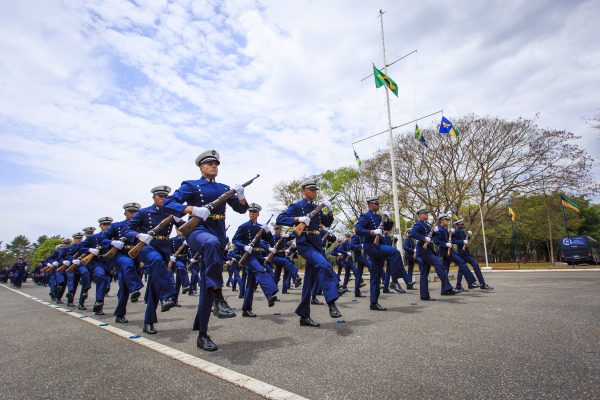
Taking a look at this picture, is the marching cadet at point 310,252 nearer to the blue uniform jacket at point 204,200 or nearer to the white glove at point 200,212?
the blue uniform jacket at point 204,200

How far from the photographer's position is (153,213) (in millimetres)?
6648

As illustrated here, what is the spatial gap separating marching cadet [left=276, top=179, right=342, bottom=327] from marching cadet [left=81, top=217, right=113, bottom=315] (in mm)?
5309

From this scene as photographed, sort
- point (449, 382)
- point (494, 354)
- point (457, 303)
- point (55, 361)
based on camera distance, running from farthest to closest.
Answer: point (457, 303), point (55, 361), point (494, 354), point (449, 382)

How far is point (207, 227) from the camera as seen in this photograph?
464 cm

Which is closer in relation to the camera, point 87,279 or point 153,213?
point 153,213

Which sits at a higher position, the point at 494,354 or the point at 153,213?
the point at 153,213

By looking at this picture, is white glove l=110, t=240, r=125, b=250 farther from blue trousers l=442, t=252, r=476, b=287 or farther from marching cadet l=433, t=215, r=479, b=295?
blue trousers l=442, t=252, r=476, b=287

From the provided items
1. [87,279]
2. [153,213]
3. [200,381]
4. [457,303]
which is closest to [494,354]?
[200,381]

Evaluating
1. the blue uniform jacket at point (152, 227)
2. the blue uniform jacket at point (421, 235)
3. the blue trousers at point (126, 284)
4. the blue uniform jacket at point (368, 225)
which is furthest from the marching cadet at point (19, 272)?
the blue uniform jacket at point (421, 235)

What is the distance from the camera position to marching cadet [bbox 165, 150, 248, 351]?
413 centimetres

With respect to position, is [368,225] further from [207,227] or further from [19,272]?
[19,272]

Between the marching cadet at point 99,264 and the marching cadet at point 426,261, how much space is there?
7.65m

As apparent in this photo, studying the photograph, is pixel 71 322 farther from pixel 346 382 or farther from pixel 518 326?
pixel 518 326

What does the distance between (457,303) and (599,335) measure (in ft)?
10.8
